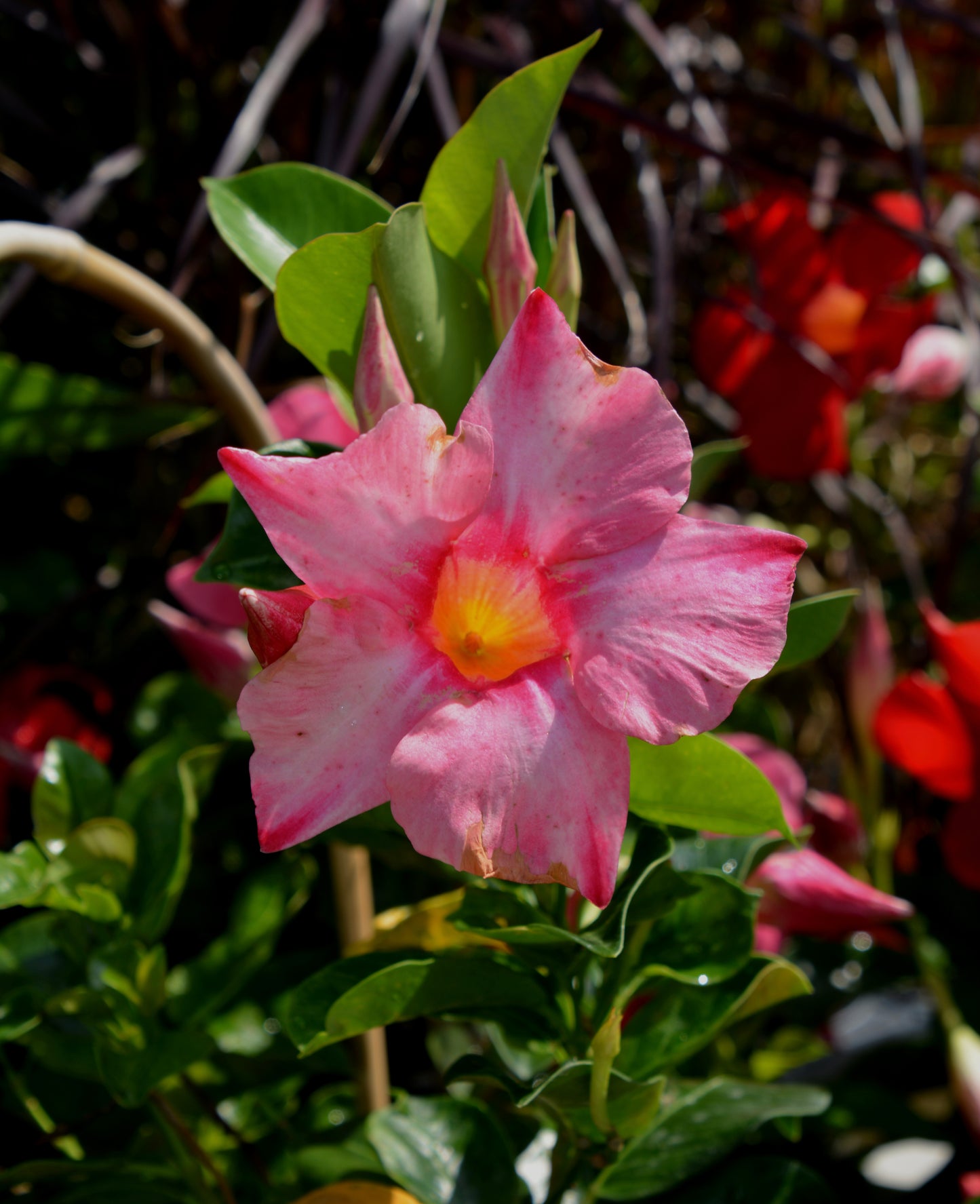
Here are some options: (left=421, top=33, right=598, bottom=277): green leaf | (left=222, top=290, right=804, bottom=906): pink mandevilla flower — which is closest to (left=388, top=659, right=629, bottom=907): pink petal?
(left=222, top=290, right=804, bottom=906): pink mandevilla flower

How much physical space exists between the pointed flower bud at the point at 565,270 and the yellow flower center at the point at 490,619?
0.11 meters

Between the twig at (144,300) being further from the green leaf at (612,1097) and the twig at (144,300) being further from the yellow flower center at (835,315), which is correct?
the yellow flower center at (835,315)

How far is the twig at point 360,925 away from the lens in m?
0.56

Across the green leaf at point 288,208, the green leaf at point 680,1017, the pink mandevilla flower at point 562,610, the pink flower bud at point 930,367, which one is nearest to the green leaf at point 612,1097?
the green leaf at point 680,1017

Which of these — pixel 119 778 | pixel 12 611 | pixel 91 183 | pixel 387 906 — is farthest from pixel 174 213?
pixel 387 906

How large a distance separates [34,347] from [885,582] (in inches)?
36.3

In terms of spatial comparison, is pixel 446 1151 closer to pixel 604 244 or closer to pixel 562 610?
pixel 562 610

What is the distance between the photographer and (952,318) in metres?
1.19

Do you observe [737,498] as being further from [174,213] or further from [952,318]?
[174,213]

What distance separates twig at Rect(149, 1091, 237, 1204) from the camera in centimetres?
49

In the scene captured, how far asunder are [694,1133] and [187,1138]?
0.25 meters

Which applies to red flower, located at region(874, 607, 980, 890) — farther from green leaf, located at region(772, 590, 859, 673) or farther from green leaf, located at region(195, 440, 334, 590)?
green leaf, located at region(195, 440, 334, 590)

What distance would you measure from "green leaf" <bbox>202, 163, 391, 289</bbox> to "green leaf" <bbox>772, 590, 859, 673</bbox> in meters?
0.25

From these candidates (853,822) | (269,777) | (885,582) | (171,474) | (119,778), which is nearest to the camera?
(269,777)
